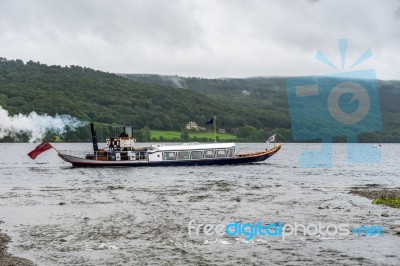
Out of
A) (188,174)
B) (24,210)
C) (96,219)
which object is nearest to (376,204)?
(96,219)

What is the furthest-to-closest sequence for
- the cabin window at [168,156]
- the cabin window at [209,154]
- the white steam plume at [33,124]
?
1. the white steam plume at [33,124]
2. the cabin window at [209,154]
3. the cabin window at [168,156]

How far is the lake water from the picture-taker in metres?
27.0

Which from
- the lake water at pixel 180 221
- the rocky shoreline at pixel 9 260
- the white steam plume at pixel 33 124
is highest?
the white steam plume at pixel 33 124

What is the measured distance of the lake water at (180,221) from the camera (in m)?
27.0

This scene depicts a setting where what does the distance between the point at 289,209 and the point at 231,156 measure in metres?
63.8

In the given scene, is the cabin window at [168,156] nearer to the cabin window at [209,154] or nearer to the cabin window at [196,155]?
the cabin window at [196,155]

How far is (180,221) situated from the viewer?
3781cm

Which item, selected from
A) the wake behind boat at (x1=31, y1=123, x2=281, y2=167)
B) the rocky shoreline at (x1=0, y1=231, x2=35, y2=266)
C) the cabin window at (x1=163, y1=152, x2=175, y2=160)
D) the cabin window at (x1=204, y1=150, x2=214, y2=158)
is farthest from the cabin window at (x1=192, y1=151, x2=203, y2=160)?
the rocky shoreline at (x1=0, y1=231, x2=35, y2=266)

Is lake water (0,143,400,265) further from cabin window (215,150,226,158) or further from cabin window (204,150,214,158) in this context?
cabin window (215,150,226,158)

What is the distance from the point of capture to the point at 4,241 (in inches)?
1192

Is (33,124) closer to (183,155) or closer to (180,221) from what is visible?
(183,155)

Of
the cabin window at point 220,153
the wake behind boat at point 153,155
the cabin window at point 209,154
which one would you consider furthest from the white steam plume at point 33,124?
the cabin window at point 220,153

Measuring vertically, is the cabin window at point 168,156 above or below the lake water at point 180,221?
above

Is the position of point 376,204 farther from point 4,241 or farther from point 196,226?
point 4,241
